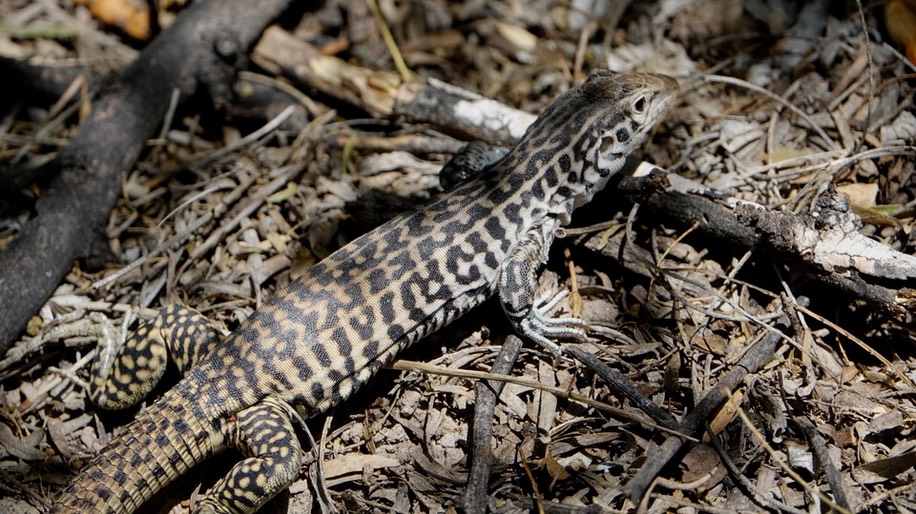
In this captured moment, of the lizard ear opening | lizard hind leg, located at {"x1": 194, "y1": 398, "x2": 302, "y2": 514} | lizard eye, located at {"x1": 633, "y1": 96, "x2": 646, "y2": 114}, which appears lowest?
lizard hind leg, located at {"x1": 194, "y1": 398, "x2": 302, "y2": 514}

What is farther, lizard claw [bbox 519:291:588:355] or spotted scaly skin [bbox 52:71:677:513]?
lizard claw [bbox 519:291:588:355]

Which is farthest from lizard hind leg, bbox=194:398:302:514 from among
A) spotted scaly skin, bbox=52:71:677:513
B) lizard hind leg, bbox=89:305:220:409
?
lizard hind leg, bbox=89:305:220:409

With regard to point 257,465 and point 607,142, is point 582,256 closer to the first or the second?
point 607,142

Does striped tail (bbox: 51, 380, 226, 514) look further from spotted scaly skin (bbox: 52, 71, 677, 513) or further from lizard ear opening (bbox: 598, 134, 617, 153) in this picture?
lizard ear opening (bbox: 598, 134, 617, 153)

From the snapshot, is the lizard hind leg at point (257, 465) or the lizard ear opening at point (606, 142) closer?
the lizard hind leg at point (257, 465)

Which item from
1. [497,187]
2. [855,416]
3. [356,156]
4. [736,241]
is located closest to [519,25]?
[356,156]

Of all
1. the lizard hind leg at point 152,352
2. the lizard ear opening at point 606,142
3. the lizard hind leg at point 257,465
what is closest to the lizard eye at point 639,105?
the lizard ear opening at point 606,142

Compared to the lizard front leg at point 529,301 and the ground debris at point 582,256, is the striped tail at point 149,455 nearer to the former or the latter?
the ground debris at point 582,256
